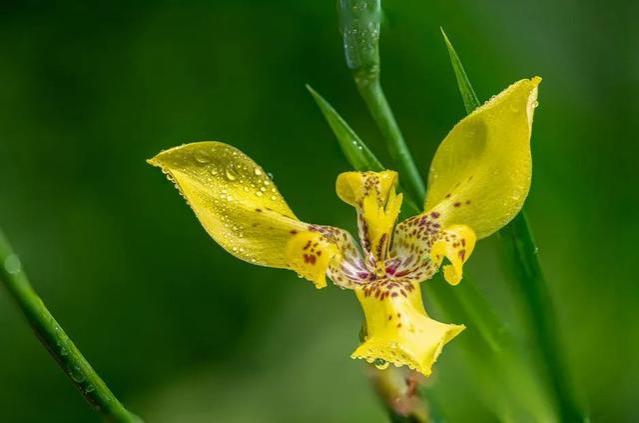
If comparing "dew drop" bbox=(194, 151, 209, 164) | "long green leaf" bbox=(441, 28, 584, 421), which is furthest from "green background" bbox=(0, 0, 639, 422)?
"dew drop" bbox=(194, 151, 209, 164)

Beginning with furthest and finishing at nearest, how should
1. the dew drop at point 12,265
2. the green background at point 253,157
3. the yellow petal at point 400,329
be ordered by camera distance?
the green background at point 253,157, the yellow petal at point 400,329, the dew drop at point 12,265

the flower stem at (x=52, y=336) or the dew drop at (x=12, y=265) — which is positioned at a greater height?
the dew drop at (x=12, y=265)

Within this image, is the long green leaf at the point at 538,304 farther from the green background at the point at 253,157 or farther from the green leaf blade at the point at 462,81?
the green background at the point at 253,157

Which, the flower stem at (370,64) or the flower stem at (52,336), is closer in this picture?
the flower stem at (52,336)

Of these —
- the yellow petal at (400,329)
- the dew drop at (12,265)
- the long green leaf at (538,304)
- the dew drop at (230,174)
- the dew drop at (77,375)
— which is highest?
the dew drop at (12,265)

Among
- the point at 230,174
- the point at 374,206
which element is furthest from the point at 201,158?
the point at 374,206

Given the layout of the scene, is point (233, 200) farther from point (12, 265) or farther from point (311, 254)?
point (12, 265)

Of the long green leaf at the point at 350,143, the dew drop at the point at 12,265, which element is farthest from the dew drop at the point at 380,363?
the dew drop at the point at 12,265
